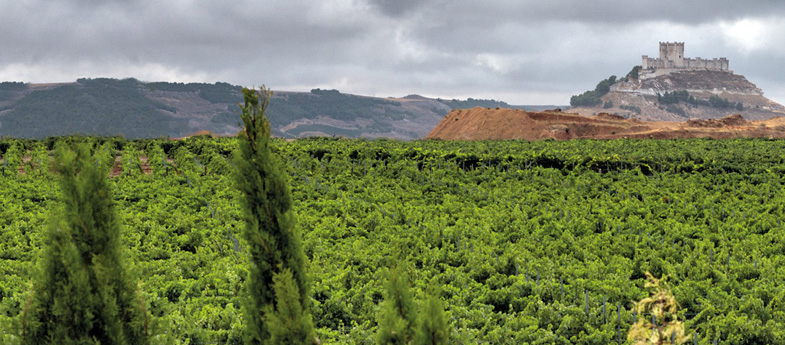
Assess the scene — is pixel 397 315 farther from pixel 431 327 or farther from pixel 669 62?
pixel 669 62

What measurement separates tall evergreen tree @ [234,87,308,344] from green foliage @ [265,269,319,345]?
0.65 metres

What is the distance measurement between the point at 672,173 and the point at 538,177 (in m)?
6.31

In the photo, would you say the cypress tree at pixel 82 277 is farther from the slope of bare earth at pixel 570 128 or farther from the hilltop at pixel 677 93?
the hilltop at pixel 677 93

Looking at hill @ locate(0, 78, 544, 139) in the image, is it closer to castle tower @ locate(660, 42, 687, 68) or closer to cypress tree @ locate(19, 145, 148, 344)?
castle tower @ locate(660, 42, 687, 68)

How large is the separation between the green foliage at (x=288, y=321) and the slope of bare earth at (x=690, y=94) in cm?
15685

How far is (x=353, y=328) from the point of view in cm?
872

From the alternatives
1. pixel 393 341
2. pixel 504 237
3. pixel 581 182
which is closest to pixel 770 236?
pixel 504 237

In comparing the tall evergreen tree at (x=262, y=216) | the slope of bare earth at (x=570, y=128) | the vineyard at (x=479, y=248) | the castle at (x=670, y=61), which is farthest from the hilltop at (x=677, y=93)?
the tall evergreen tree at (x=262, y=216)

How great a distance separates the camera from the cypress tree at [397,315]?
459cm

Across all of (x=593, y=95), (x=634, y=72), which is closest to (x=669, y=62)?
(x=634, y=72)

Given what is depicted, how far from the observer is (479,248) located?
13.1 meters

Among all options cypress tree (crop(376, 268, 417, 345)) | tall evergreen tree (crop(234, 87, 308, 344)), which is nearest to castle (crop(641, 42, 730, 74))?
tall evergreen tree (crop(234, 87, 308, 344))

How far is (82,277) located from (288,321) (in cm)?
171

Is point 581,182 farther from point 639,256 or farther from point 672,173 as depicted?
point 639,256
